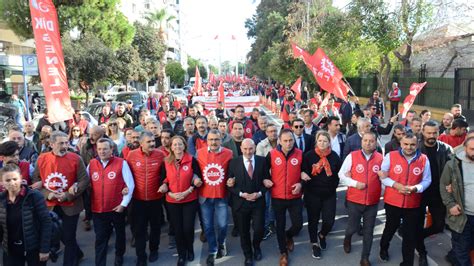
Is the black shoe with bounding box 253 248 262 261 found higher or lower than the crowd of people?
lower

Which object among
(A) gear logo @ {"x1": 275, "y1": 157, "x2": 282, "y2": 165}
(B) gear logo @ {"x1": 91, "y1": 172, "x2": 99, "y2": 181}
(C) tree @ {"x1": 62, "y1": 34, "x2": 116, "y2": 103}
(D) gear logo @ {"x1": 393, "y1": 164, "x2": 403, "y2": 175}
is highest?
(C) tree @ {"x1": 62, "y1": 34, "x2": 116, "y2": 103}

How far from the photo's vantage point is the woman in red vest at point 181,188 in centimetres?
481

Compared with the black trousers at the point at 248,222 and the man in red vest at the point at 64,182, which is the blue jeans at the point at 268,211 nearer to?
the black trousers at the point at 248,222

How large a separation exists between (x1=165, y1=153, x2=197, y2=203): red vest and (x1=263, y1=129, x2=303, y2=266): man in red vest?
89 centimetres

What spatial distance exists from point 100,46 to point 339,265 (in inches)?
740

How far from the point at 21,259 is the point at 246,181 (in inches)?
94.1

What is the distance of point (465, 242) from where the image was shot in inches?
171

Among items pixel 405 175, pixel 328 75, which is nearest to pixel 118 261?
pixel 405 175

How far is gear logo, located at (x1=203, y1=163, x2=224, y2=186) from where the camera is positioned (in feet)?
16.3

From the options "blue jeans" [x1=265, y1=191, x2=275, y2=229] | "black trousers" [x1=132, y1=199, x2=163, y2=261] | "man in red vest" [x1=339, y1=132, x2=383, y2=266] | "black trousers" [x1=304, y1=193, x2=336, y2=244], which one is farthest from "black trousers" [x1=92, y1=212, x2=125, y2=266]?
"man in red vest" [x1=339, y1=132, x2=383, y2=266]

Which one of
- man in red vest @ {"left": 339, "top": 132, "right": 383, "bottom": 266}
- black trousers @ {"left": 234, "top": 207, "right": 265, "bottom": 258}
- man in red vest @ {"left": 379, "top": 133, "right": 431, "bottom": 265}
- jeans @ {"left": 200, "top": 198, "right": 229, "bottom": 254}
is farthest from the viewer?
jeans @ {"left": 200, "top": 198, "right": 229, "bottom": 254}

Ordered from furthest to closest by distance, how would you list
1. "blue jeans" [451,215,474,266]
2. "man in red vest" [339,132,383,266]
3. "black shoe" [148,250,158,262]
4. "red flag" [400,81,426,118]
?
"red flag" [400,81,426,118] → "black shoe" [148,250,158,262] → "man in red vest" [339,132,383,266] → "blue jeans" [451,215,474,266]

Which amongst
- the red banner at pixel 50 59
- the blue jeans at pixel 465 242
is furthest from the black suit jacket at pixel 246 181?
the red banner at pixel 50 59

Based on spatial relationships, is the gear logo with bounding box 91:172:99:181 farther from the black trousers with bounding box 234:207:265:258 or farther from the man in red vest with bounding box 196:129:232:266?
the black trousers with bounding box 234:207:265:258
